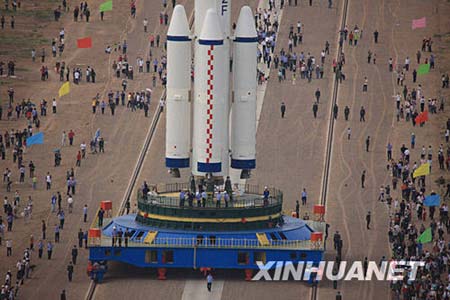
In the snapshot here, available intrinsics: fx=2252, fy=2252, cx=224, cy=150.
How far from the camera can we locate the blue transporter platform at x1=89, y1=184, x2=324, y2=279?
378 feet

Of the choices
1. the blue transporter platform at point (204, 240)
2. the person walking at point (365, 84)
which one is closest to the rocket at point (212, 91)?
the blue transporter platform at point (204, 240)

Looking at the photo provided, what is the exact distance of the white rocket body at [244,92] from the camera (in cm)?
11631

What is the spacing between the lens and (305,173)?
138250 millimetres

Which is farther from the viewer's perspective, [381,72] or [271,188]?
[381,72]

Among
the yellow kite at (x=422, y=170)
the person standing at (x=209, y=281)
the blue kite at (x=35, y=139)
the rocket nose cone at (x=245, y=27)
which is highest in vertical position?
the rocket nose cone at (x=245, y=27)

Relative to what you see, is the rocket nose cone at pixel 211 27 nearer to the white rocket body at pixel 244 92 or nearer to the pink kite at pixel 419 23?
the white rocket body at pixel 244 92

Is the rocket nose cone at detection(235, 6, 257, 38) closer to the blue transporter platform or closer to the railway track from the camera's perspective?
the blue transporter platform

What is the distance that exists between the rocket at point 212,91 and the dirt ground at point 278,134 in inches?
255

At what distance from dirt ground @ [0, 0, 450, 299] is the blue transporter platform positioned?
1323 mm

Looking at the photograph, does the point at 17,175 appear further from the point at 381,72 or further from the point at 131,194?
the point at 381,72

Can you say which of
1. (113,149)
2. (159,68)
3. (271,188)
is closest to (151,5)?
(159,68)

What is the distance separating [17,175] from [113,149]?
8.16 m

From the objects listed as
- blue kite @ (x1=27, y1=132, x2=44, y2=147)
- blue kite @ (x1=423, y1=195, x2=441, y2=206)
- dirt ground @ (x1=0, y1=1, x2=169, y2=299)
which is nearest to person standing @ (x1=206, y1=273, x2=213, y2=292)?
dirt ground @ (x1=0, y1=1, x2=169, y2=299)

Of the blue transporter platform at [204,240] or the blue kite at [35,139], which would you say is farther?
the blue kite at [35,139]
